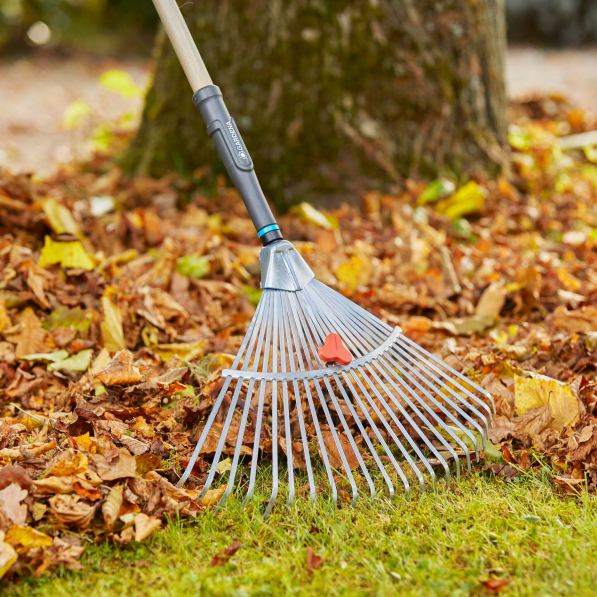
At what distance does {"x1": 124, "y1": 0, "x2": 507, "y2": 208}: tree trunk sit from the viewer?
3.50 metres

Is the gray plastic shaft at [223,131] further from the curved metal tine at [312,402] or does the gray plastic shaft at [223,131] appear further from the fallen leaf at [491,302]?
the fallen leaf at [491,302]

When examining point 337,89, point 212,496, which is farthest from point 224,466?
point 337,89

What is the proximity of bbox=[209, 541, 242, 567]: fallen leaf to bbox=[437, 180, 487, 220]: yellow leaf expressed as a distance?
241cm

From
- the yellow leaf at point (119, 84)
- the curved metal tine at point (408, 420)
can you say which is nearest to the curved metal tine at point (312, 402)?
the curved metal tine at point (408, 420)

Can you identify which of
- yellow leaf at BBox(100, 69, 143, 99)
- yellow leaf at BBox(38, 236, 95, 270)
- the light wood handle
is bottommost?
yellow leaf at BBox(38, 236, 95, 270)

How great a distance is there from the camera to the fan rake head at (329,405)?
1.79 metres

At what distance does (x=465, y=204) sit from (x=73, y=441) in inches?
97.2

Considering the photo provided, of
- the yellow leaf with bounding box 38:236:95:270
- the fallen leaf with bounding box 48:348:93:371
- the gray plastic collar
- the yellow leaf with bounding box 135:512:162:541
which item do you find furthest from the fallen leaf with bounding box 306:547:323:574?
the yellow leaf with bounding box 38:236:95:270

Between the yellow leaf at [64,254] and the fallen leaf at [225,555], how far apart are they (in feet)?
4.88

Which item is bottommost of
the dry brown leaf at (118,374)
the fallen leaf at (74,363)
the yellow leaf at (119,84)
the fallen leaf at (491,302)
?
the fallen leaf at (491,302)

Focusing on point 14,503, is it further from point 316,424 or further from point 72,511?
point 316,424

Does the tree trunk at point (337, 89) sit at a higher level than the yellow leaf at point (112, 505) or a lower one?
higher

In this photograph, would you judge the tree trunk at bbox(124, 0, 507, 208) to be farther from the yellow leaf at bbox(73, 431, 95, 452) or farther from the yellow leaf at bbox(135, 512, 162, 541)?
the yellow leaf at bbox(135, 512, 162, 541)

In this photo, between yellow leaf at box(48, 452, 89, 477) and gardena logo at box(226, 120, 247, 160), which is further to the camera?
gardena logo at box(226, 120, 247, 160)
